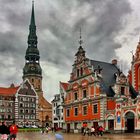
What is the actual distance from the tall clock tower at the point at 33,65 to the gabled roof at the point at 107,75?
8619 centimetres

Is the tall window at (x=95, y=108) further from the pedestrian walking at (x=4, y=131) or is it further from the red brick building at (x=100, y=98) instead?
the pedestrian walking at (x=4, y=131)

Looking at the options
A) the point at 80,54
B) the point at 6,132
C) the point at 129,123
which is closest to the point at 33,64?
the point at 80,54

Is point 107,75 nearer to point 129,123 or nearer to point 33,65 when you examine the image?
point 129,123

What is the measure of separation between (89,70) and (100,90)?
4727 mm

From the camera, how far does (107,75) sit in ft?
192

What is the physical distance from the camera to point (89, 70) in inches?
2266

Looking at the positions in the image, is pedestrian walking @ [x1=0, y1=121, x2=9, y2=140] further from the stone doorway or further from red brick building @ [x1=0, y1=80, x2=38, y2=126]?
red brick building @ [x1=0, y1=80, x2=38, y2=126]

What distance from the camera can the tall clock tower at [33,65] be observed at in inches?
5719

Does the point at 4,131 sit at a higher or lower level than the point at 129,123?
higher

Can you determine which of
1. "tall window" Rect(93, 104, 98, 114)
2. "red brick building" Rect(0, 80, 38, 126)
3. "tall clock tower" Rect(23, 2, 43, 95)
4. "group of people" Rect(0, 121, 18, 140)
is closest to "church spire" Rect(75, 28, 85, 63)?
"tall window" Rect(93, 104, 98, 114)

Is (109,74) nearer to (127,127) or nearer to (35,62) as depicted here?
(127,127)

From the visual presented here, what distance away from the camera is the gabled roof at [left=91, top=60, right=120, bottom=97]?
55.4 meters

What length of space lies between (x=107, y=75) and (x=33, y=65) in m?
90.0

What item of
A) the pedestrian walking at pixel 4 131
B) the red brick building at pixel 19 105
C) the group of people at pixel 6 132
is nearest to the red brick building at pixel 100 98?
the group of people at pixel 6 132
